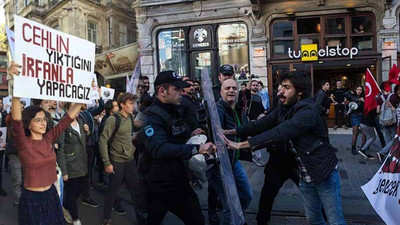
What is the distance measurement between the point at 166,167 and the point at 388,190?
96.2 inches

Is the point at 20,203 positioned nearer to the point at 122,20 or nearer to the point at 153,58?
the point at 153,58

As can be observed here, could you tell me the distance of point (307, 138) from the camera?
310 cm

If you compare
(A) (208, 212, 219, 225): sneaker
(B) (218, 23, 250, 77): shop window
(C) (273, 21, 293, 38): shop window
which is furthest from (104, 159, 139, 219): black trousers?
(C) (273, 21, 293, 38): shop window

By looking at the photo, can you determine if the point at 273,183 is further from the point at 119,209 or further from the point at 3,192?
the point at 3,192

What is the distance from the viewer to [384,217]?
11.7 ft

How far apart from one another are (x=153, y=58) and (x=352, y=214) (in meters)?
11.3

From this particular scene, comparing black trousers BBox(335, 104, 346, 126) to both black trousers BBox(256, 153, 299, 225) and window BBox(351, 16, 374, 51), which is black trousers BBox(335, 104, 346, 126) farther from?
black trousers BBox(256, 153, 299, 225)

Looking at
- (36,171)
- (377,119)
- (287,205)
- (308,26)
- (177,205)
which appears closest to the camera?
(36,171)

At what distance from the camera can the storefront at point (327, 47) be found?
12.3 meters

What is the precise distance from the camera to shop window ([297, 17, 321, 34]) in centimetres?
1269

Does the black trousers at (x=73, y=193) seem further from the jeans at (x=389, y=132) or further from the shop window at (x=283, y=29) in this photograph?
the shop window at (x=283, y=29)

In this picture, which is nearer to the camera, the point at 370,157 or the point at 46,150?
the point at 46,150

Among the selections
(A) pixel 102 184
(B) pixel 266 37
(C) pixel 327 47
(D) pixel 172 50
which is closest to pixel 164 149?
(A) pixel 102 184

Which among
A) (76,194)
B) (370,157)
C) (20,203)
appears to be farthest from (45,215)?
(370,157)
